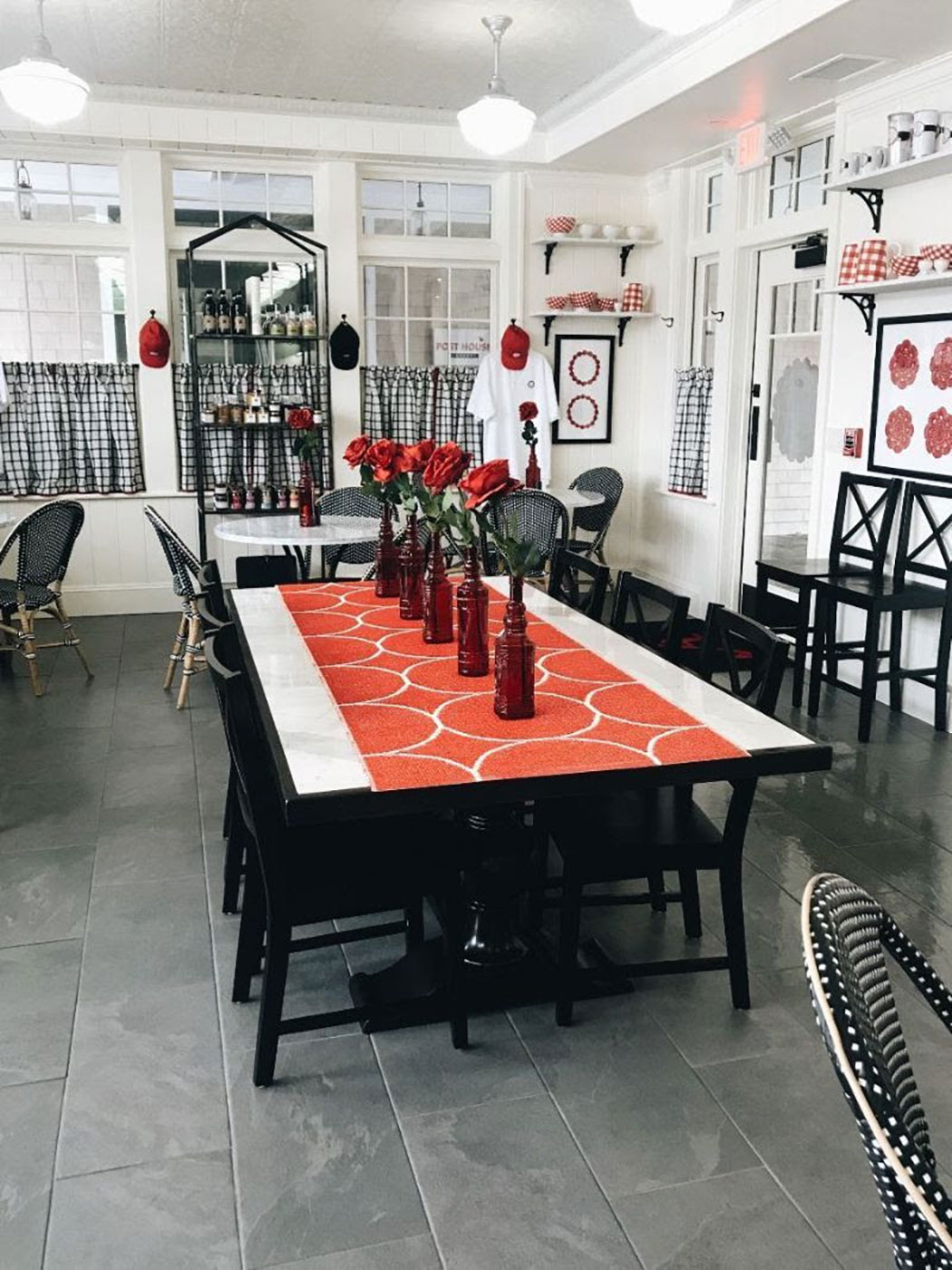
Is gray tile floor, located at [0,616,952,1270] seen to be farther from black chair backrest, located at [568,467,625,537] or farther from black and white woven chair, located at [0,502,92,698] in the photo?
black chair backrest, located at [568,467,625,537]

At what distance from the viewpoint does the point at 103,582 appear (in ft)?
22.5

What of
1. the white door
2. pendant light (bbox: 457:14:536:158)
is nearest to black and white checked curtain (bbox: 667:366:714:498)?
the white door

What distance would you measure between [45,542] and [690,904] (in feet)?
11.5

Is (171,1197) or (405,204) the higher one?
(405,204)

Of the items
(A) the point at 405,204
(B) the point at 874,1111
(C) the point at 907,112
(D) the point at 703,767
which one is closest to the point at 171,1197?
(D) the point at 703,767

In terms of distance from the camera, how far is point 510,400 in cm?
716

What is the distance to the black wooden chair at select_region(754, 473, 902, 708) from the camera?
480 cm

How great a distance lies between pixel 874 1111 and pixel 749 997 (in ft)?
5.25

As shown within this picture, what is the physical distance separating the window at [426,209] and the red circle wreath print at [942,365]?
3412mm

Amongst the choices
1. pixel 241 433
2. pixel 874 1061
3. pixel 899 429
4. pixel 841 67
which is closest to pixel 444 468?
pixel 874 1061

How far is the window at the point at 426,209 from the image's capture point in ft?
22.6

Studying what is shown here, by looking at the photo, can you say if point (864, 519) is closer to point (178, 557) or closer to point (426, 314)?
point (178, 557)

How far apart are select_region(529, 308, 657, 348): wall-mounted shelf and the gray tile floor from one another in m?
4.53

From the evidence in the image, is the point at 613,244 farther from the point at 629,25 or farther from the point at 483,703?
the point at 483,703
